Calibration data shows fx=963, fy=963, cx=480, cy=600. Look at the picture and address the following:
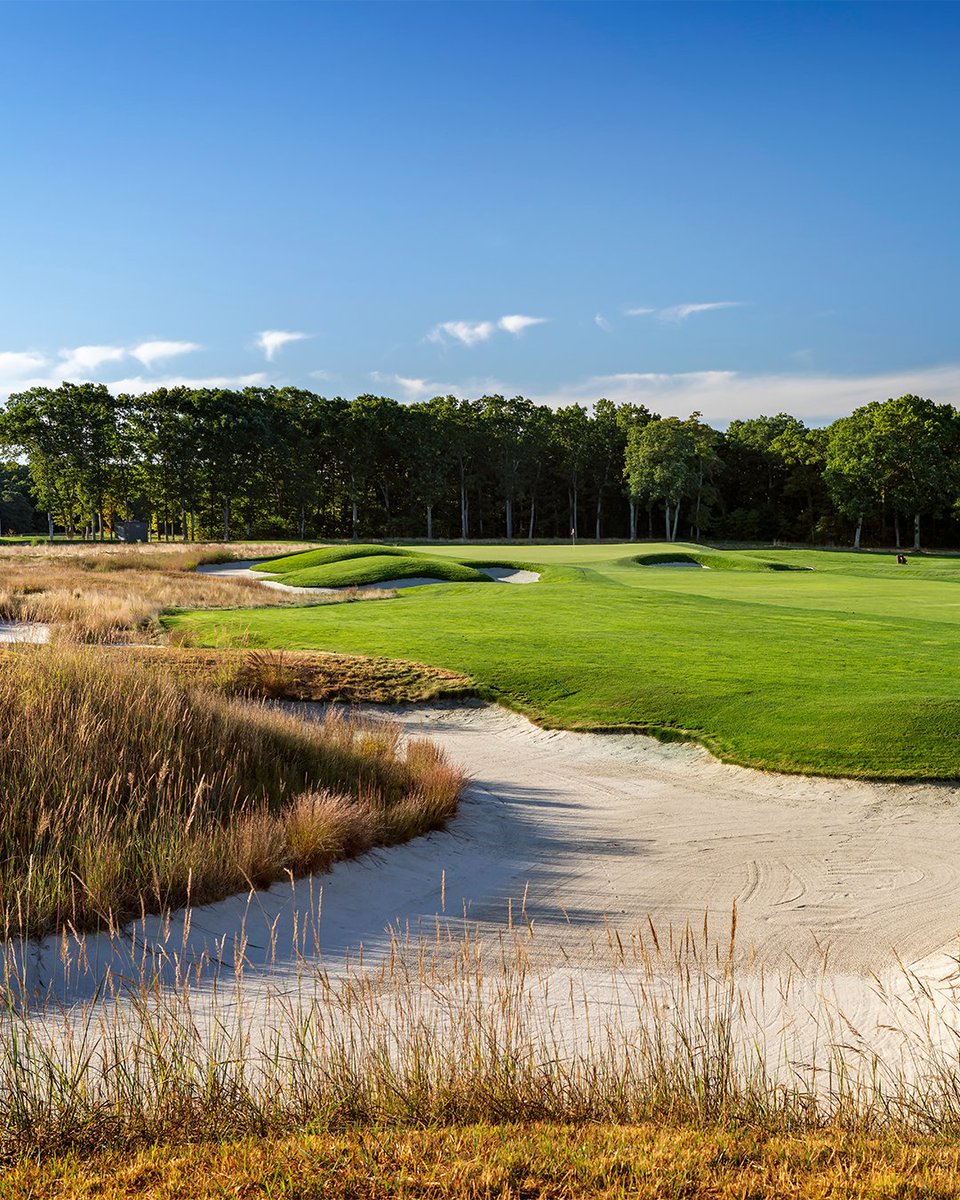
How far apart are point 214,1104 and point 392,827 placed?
4.70m

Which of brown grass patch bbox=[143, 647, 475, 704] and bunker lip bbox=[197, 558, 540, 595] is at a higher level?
bunker lip bbox=[197, 558, 540, 595]

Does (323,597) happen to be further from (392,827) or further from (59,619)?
(392,827)

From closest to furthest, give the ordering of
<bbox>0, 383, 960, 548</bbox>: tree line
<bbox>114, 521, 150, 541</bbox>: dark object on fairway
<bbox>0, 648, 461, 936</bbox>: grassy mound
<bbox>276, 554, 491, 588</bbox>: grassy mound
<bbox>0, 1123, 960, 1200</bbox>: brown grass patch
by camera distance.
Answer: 1. <bbox>0, 1123, 960, 1200</bbox>: brown grass patch
2. <bbox>0, 648, 461, 936</bbox>: grassy mound
3. <bbox>276, 554, 491, 588</bbox>: grassy mound
4. <bbox>114, 521, 150, 541</bbox>: dark object on fairway
5. <bbox>0, 383, 960, 548</bbox>: tree line

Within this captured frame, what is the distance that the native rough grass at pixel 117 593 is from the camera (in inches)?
795

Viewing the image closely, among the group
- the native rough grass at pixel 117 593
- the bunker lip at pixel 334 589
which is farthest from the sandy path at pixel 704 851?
the bunker lip at pixel 334 589

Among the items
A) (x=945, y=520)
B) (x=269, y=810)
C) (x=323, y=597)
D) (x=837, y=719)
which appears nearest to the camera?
(x=269, y=810)

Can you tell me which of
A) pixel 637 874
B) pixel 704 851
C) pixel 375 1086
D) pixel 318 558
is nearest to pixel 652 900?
pixel 637 874

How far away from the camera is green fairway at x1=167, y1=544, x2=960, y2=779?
38.4 ft

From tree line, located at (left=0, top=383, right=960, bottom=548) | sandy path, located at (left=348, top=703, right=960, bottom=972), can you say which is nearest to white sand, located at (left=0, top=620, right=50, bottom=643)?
sandy path, located at (left=348, top=703, right=960, bottom=972)

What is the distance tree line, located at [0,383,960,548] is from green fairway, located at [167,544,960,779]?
184 feet

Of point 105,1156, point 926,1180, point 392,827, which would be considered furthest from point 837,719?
point 105,1156

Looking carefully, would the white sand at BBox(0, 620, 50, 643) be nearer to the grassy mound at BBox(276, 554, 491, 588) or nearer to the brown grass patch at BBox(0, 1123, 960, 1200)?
the grassy mound at BBox(276, 554, 491, 588)

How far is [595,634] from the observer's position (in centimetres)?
1870

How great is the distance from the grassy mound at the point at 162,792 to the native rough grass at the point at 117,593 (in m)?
4.57
